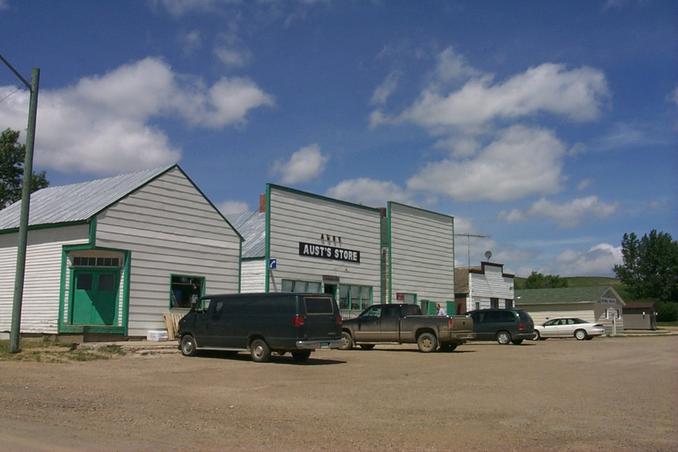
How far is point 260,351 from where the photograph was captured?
1844cm

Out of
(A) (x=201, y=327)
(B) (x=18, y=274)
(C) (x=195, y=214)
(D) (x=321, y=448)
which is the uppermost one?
(C) (x=195, y=214)

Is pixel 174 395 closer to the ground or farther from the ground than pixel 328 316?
closer to the ground

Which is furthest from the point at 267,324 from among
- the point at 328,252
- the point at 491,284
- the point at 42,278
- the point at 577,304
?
the point at 577,304

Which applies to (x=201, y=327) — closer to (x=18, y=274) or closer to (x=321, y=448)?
(x=18, y=274)

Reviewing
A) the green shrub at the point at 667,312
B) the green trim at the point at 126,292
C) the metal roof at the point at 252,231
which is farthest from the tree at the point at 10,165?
the green shrub at the point at 667,312

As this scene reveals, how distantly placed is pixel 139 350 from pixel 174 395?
29.7 feet

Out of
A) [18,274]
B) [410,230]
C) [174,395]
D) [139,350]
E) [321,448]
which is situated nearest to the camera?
[321,448]

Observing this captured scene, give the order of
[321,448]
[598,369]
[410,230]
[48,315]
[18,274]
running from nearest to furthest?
1. [321,448]
2. [598,369]
3. [18,274]
4. [48,315]
5. [410,230]

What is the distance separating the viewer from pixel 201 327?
64.8 ft

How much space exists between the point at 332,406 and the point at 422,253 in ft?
94.2

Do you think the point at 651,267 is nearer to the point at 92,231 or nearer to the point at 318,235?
the point at 318,235

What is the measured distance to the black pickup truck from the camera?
23.3 meters

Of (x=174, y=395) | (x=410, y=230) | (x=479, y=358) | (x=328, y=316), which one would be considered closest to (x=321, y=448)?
(x=174, y=395)

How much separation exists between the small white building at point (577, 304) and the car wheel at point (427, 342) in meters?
34.0
